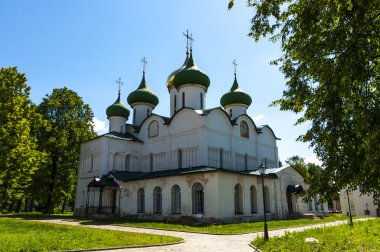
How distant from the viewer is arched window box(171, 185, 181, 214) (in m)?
22.1

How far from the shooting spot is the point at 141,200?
24578 millimetres

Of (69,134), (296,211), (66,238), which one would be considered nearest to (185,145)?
(296,211)

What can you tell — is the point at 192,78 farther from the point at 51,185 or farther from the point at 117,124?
the point at 51,185

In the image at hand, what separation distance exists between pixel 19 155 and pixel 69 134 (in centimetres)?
1081

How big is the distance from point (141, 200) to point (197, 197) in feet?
18.9

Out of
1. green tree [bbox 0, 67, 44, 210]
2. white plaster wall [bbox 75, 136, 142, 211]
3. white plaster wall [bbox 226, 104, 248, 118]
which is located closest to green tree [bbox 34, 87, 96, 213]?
white plaster wall [bbox 75, 136, 142, 211]

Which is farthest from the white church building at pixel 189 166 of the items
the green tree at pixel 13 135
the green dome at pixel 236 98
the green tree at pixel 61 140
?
the green tree at pixel 13 135

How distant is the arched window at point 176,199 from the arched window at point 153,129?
7.55 metres

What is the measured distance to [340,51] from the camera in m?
5.89

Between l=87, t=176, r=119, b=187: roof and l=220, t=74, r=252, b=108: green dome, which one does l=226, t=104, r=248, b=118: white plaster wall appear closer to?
l=220, t=74, r=252, b=108: green dome

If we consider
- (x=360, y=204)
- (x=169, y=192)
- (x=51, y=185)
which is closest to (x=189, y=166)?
(x=169, y=192)

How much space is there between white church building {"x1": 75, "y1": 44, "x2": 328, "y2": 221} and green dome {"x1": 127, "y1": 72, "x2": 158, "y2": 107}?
0.69ft

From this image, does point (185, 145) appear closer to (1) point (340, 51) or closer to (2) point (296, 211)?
(2) point (296, 211)

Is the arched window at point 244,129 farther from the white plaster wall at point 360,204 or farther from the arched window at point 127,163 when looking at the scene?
the white plaster wall at point 360,204
